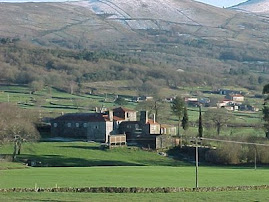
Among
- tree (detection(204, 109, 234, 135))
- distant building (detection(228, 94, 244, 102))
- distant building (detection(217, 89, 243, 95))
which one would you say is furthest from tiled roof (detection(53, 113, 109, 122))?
distant building (detection(217, 89, 243, 95))

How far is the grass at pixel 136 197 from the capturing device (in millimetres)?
33031

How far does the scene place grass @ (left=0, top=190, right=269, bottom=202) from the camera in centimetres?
3303

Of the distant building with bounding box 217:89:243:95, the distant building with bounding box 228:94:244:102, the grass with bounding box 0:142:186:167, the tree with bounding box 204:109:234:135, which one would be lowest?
the grass with bounding box 0:142:186:167

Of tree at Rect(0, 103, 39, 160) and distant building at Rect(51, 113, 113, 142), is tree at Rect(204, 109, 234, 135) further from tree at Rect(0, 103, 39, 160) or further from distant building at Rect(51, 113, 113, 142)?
tree at Rect(0, 103, 39, 160)

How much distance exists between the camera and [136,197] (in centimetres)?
3416

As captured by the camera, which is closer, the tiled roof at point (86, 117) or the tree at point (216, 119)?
the tiled roof at point (86, 117)

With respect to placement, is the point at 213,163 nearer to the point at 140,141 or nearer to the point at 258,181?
the point at 140,141

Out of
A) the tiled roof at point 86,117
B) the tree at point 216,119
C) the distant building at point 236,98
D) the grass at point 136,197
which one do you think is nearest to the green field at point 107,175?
the grass at point 136,197

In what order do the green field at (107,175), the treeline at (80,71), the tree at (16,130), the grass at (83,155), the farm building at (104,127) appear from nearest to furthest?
the green field at (107,175) → the grass at (83,155) → the tree at (16,130) → the farm building at (104,127) → the treeline at (80,71)

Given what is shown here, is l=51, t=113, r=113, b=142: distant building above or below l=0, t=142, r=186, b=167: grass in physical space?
above

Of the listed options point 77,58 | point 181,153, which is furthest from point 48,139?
point 77,58

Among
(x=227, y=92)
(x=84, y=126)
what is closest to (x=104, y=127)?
(x=84, y=126)

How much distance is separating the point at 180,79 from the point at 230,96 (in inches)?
1080

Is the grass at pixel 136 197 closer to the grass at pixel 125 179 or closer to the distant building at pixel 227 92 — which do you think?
the grass at pixel 125 179
